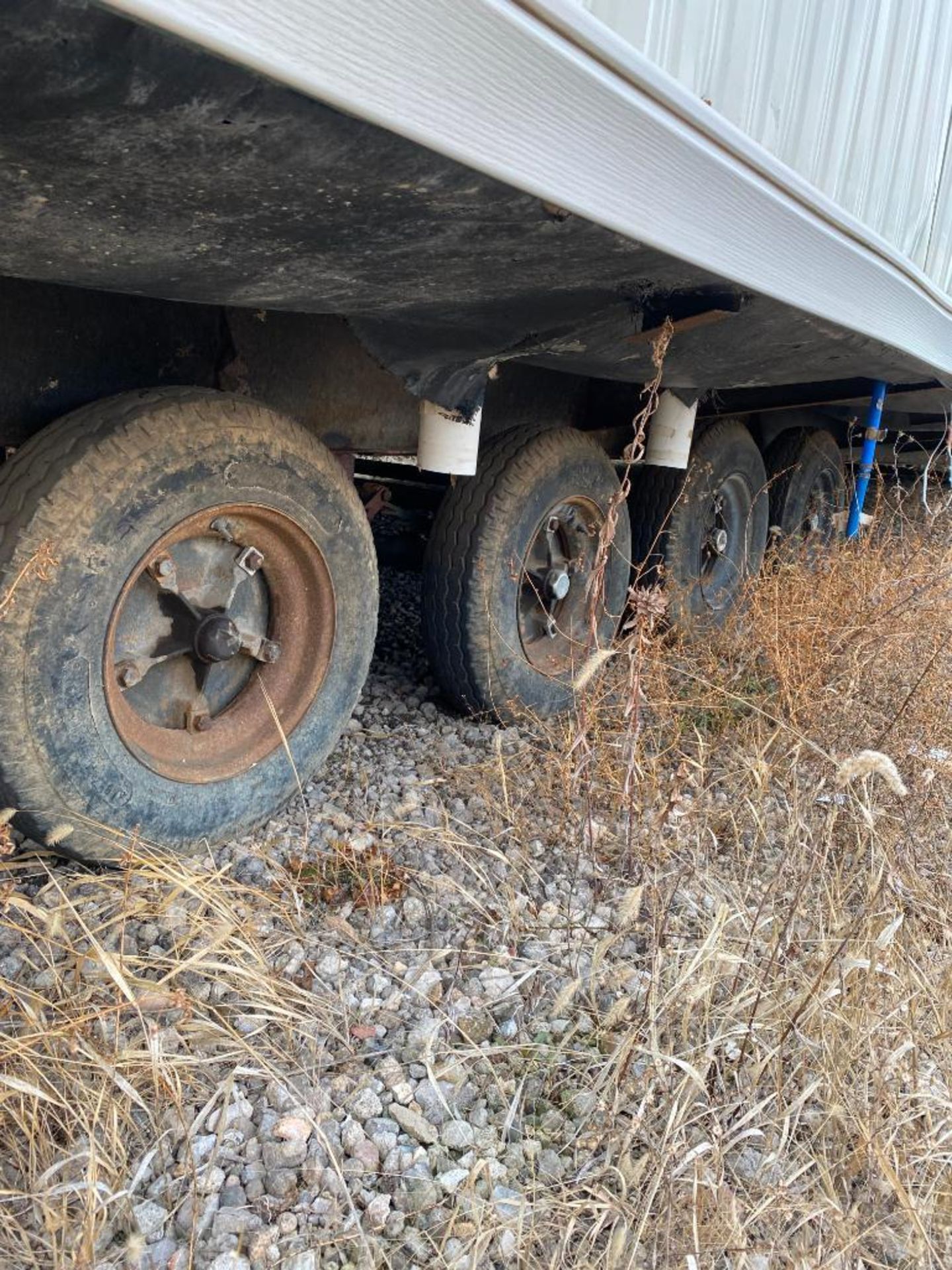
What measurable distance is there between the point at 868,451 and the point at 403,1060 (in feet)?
14.0

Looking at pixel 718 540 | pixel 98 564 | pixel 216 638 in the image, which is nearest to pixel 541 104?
pixel 98 564

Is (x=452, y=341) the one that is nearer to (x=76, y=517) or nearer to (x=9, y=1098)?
(x=76, y=517)

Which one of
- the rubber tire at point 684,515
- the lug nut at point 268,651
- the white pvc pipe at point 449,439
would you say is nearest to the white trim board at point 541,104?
the white pvc pipe at point 449,439

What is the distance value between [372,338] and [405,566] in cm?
146

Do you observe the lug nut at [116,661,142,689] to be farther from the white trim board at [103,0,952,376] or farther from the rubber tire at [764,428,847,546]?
the rubber tire at [764,428,847,546]

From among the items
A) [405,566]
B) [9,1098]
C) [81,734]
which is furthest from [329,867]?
[405,566]

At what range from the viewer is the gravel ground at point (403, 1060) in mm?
1211

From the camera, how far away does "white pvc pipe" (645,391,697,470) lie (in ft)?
11.9

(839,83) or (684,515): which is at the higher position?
(839,83)

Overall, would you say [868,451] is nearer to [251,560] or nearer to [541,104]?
[251,560]

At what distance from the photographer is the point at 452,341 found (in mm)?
2318

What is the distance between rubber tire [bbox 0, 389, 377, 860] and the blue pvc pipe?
354 centimetres

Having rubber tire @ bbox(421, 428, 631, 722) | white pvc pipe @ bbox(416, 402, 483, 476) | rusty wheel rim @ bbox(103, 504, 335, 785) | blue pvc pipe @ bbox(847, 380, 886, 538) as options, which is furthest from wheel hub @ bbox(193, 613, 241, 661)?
blue pvc pipe @ bbox(847, 380, 886, 538)

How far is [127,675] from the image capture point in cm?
196
